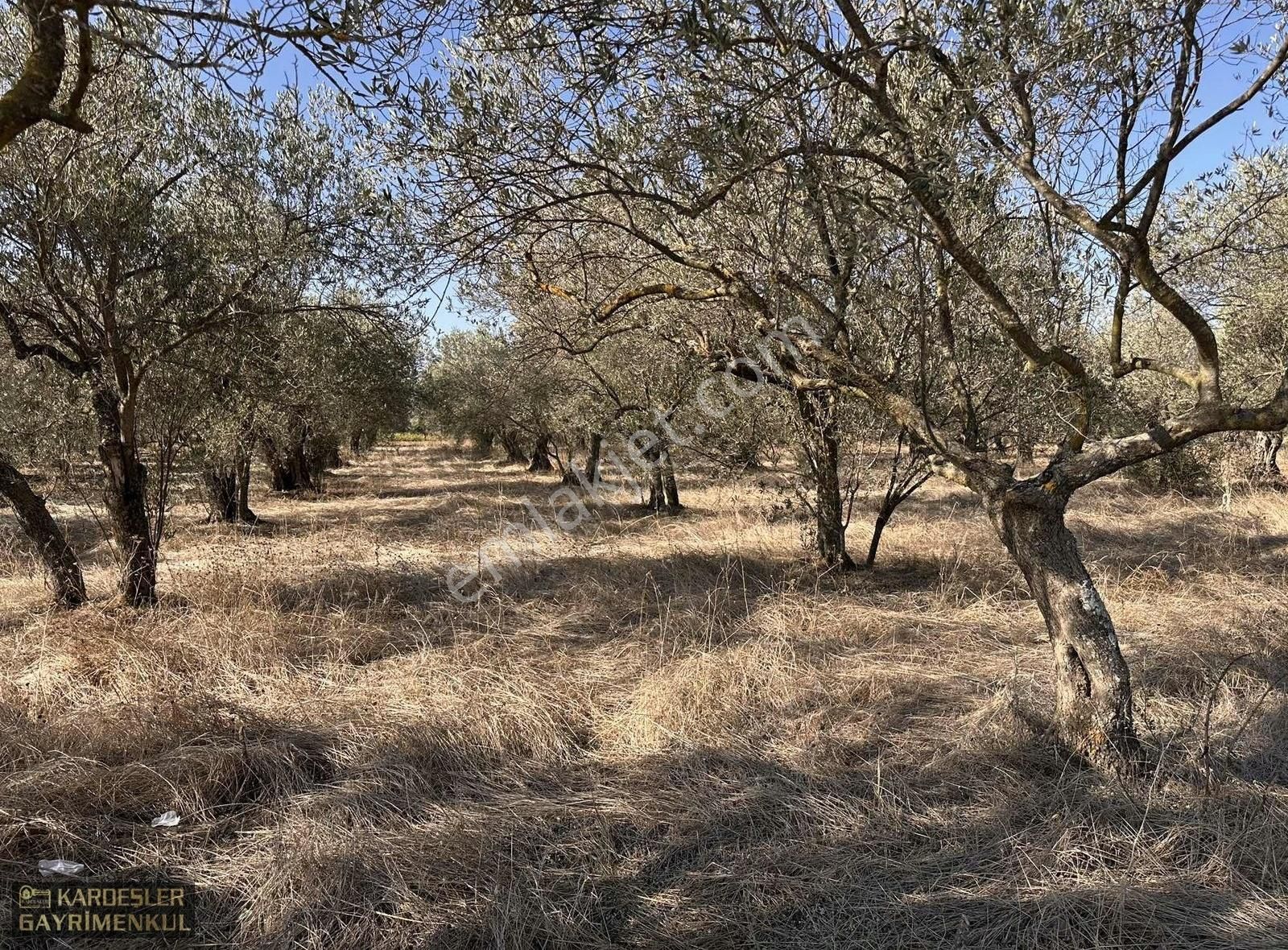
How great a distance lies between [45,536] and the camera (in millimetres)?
6320

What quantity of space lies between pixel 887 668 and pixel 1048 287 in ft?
9.80

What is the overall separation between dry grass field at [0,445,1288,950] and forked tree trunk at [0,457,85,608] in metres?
0.34

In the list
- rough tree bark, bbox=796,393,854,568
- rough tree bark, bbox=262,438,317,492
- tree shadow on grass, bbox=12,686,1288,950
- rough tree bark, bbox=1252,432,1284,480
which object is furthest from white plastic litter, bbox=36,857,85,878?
rough tree bark, bbox=1252,432,1284,480

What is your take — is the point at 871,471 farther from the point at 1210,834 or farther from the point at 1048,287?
the point at 1210,834

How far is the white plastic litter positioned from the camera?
2.83 metres

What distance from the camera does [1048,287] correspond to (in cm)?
483

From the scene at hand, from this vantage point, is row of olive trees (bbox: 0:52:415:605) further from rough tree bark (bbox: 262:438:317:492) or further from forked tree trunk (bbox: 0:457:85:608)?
rough tree bark (bbox: 262:438:317:492)

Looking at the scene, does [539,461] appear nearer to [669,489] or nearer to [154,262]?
[669,489]

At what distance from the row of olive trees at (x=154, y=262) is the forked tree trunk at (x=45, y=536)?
0.7 inches

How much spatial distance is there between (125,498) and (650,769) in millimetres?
6050

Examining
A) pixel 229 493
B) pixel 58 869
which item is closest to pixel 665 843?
pixel 58 869

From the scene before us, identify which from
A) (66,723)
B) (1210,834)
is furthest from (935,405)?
(66,723)

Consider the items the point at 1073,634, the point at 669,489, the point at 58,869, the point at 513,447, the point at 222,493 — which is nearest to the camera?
the point at 58,869

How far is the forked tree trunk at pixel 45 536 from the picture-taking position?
620 centimetres
